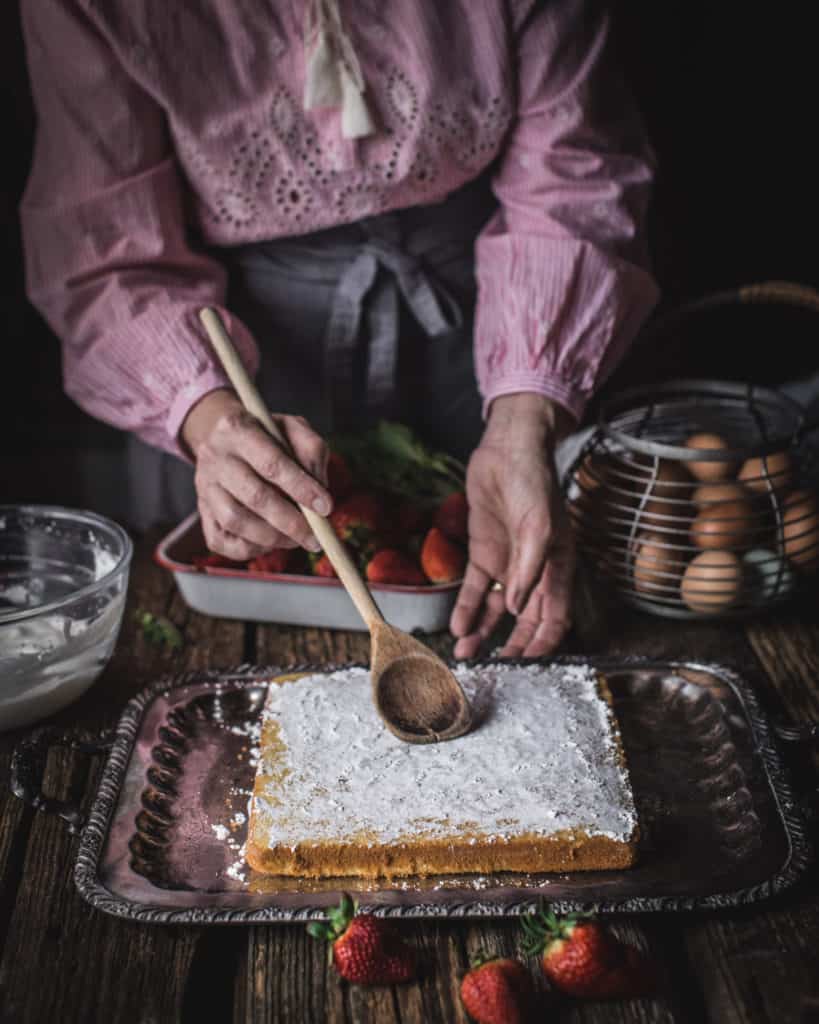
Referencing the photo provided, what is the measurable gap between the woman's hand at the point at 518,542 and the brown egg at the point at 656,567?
12 cm

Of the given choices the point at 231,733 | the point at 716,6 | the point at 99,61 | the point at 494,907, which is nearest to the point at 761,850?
the point at 494,907

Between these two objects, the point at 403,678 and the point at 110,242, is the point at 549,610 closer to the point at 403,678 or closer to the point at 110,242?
the point at 403,678

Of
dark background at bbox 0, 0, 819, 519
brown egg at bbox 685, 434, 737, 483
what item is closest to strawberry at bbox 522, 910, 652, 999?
brown egg at bbox 685, 434, 737, 483

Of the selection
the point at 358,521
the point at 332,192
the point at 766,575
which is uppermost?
the point at 332,192

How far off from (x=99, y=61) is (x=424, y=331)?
0.67m

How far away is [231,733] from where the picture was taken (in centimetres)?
112

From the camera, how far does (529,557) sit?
1182mm

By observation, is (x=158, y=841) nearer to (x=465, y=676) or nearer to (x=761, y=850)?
(x=465, y=676)

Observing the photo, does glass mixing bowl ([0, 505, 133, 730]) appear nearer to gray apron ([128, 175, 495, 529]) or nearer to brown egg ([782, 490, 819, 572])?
gray apron ([128, 175, 495, 529])

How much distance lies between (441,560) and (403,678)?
0.26m

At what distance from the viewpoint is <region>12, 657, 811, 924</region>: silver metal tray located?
2.84 ft

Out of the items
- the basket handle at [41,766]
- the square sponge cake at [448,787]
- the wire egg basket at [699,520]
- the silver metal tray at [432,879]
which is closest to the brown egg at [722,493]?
the wire egg basket at [699,520]

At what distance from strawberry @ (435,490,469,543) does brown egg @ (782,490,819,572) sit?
43 cm

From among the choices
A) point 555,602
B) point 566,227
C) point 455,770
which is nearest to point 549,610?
point 555,602
